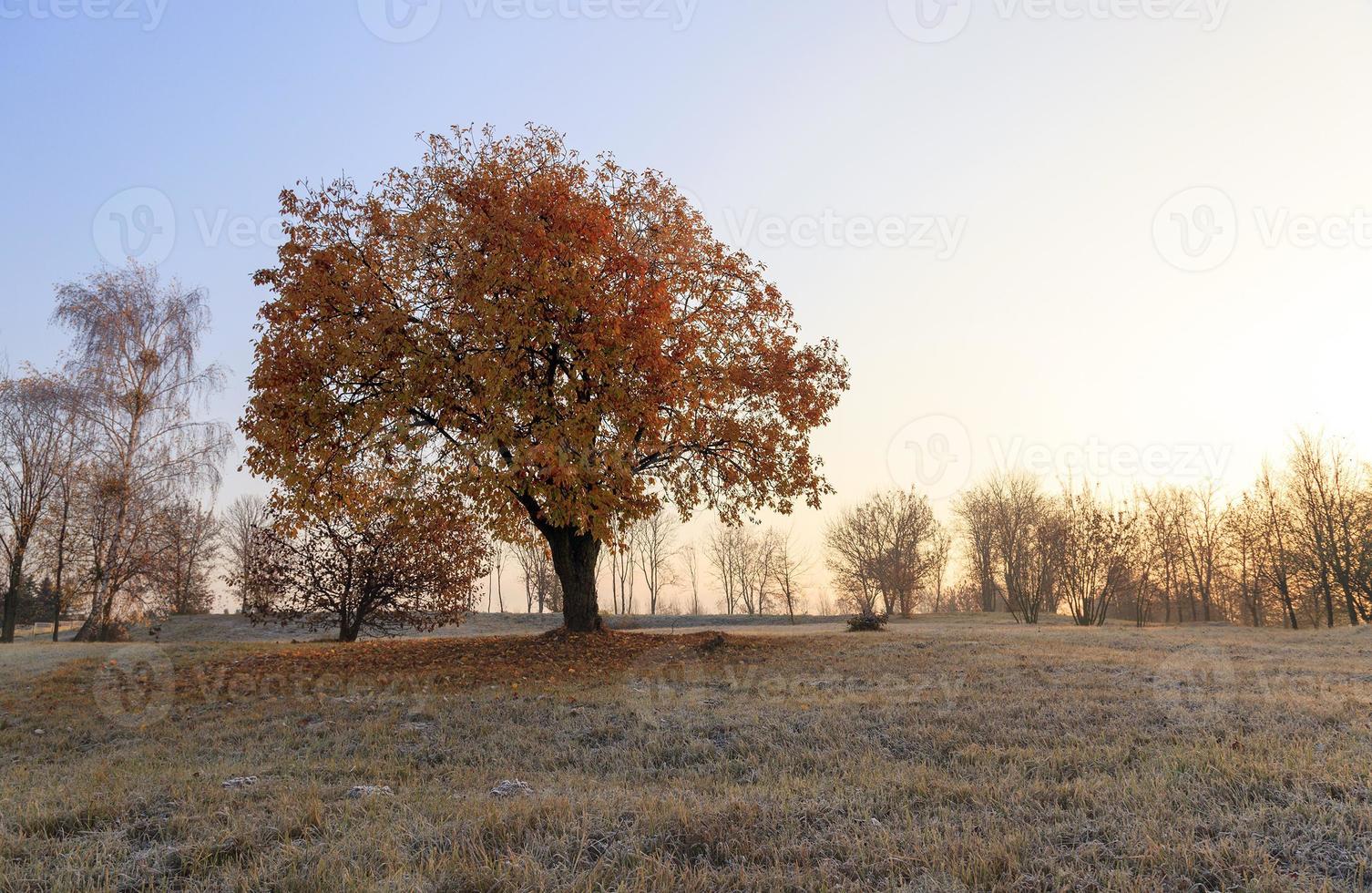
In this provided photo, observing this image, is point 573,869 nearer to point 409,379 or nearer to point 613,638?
point 409,379

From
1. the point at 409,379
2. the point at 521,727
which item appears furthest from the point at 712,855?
the point at 409,379

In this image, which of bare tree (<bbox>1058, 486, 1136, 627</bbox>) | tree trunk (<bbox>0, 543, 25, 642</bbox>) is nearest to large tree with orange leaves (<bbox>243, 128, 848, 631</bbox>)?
tree trunk (<bbox>0, 543, 25, 642</bbox>)

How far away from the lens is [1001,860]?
3969 millimetres

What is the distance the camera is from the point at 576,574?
16781 mm

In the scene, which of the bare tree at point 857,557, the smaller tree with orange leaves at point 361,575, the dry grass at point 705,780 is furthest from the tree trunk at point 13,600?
the bare tree at point 857,557

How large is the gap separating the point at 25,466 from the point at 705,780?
30.8 metres

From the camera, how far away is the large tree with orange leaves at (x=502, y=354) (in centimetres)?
1351

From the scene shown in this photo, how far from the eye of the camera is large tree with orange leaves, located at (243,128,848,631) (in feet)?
44.3

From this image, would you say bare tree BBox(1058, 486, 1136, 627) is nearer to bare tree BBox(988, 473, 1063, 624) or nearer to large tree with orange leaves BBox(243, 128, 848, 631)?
bare tree BBox(988, 473, 1063, 624)

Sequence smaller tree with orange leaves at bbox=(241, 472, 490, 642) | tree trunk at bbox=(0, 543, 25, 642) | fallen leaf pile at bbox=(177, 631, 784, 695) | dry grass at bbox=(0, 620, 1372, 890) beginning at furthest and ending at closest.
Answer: tree trunk at bbox=(0, 543, 25, 642) < smaller tree with orange leaves at bbox=(241, 472, 490, 642) < fallen leaf pile at bbox=(177, 631, 784, 695) < dry grass at bbox=(0, 620, 1372, 890)

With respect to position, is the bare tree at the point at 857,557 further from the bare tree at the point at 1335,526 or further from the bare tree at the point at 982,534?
the bare tree at the point at 1335,526

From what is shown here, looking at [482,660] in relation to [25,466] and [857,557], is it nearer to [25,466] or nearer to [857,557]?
[25,466]

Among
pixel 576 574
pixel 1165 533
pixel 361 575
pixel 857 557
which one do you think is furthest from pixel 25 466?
pixel 1165 533

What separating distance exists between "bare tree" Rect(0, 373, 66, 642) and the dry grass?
18189mm
